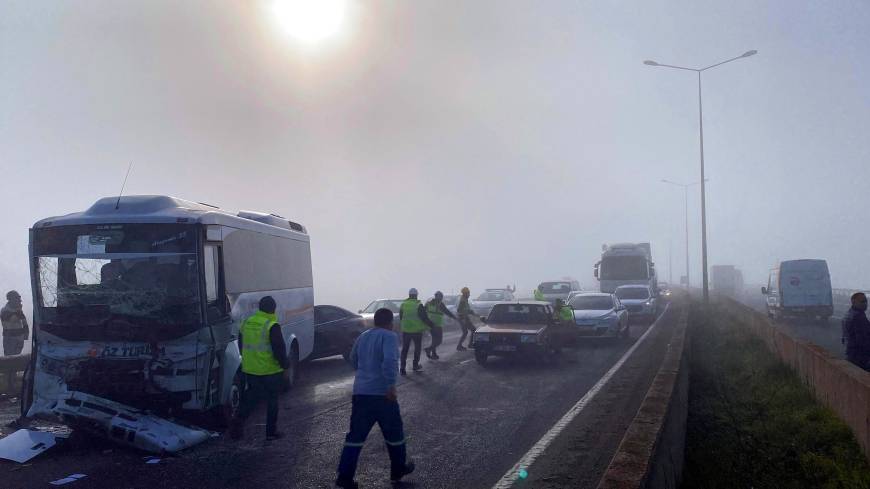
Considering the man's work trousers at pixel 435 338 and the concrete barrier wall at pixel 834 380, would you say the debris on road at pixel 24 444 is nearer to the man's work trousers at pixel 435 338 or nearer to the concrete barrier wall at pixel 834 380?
the concrete barrier wall at pixel 834 380

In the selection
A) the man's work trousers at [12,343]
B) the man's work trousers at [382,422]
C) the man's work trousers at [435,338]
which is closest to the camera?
the man's work trousers at [382,422]

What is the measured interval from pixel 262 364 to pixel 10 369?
6417 mm

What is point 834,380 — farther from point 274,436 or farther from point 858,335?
point 274,436

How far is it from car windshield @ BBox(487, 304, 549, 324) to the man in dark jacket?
8568 millimetres

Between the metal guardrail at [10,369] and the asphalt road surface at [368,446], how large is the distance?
4.71 meters

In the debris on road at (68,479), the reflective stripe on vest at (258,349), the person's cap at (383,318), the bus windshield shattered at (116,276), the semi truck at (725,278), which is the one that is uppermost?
the bus windshield shattered at (116,276)

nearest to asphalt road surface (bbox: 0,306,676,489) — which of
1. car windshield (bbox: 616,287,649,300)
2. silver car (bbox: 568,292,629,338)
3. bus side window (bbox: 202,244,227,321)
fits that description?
bus side window (bbox: 202,244,227,321)

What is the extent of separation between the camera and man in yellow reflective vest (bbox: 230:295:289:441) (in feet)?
31.4

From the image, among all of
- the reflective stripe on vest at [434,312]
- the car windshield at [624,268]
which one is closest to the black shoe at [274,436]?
the reflective stripe on vest at [434,312]

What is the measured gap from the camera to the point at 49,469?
317 inches

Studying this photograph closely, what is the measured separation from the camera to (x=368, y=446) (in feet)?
30.2

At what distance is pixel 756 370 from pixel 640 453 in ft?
34.6

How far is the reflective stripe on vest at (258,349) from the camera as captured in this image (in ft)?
31.6

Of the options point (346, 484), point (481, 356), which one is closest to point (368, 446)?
point (346, 484)
